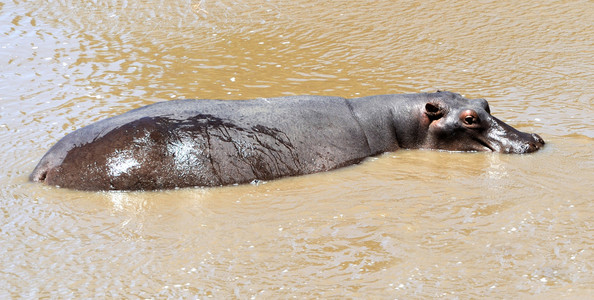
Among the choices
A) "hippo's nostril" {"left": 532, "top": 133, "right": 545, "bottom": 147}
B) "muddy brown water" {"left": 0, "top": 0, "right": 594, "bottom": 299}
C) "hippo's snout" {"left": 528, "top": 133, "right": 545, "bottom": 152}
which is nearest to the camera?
"muddy brown water" {"left": 0, "top": 0, "right": 594, "bottom": 299}

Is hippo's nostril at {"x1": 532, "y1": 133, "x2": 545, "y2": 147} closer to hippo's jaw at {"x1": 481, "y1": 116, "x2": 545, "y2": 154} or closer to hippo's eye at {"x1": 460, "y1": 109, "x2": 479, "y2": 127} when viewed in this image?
hippo's jaw at {"x1": 481, "y1": 116, "x2": 545, "y2": 154}

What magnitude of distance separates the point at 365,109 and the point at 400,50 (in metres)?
4.29

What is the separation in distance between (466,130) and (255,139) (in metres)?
2.56

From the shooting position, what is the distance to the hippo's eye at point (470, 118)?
8555mm

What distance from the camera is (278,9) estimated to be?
14.8 meters

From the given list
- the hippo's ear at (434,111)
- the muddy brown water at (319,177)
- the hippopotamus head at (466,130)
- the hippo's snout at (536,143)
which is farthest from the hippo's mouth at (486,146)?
the hippo's ear at (434,111)

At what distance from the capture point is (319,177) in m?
7.68

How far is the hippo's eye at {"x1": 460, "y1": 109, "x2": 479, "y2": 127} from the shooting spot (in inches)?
337

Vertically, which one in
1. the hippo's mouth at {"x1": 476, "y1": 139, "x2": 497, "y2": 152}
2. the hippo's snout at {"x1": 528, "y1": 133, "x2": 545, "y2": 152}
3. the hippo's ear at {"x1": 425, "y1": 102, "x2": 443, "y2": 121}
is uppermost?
the hippo's ear at {"x1": 425, "y1": 102, "x2": 443, "y2": 121}

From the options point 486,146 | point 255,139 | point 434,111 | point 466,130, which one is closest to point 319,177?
point 255,139

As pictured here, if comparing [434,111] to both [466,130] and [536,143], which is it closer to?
[466,130]

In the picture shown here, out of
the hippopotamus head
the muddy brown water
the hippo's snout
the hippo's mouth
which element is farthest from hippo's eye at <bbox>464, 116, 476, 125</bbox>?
the hippo's snout

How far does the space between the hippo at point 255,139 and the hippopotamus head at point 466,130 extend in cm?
1

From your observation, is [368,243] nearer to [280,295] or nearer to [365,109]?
[280,295]
